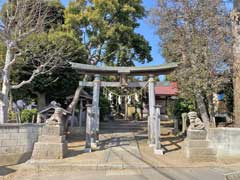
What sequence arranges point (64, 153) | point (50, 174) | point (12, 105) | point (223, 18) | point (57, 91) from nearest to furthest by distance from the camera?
point (50, 174) < point (64, 153) < point (223, 18) < point (57, 91) < point (12, 105)

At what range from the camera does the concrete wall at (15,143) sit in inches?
323

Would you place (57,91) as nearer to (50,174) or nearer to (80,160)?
(80,160)

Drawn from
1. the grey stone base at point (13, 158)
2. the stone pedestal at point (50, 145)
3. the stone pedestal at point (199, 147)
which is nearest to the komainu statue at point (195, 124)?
the stone pedestal at point (199, 147)

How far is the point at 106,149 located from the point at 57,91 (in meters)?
5.99

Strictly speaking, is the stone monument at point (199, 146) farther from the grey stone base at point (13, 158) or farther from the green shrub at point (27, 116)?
the green shrub at point (27, 116)

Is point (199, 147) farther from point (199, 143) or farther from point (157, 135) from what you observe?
point (157, 135)

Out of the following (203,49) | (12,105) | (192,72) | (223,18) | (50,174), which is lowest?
(50,174)

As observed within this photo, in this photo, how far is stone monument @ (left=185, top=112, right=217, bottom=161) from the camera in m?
8.05

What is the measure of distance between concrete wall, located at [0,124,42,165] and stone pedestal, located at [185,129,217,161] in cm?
529

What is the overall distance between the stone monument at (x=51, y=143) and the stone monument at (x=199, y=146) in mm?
4078

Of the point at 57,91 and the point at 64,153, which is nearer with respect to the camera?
the point at 64,153

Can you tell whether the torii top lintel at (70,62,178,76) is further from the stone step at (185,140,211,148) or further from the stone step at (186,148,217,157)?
the stone step at (186,148,217,157)

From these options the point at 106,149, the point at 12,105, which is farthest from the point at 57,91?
the point at 106,149

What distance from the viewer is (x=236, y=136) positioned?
8086mm
